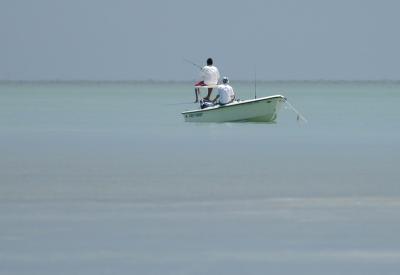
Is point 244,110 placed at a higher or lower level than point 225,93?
lower

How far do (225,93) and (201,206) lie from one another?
13.7 meters

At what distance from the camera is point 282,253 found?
1059 centimetres

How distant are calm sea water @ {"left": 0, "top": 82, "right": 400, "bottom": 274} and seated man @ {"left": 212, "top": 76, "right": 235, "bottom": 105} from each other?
129 cm

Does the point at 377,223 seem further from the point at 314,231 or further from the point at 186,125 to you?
the point at 186,125

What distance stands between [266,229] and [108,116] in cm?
2902

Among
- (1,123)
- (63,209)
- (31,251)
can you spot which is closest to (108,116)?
(1,123)

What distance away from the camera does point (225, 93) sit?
27.2 metres

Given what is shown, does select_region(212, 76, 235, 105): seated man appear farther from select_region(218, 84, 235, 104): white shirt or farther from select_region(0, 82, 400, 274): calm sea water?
select_region(0, 82, 400, 274): calm sea water

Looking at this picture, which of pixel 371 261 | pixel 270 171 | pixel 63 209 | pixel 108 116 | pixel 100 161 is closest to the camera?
pixel 371 261

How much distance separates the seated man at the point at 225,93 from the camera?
27031mm

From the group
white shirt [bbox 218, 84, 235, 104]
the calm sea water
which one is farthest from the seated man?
the calm sea water

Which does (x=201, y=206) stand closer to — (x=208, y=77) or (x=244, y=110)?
(x=244, y=110)

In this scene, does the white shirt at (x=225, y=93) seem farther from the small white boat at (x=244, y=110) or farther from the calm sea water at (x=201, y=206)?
the calm sea water at (x=201, y=206)

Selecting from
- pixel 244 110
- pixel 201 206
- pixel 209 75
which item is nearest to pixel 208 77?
pixel 209 75
